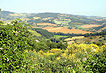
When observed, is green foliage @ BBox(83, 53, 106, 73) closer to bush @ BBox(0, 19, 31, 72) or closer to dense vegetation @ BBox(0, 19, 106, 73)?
dense vegetation @ BBox(0, 19, 106, 73)

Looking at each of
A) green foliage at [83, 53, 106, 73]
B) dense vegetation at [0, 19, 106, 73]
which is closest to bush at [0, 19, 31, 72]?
dense vegetation at [0, 19, 106, 73]

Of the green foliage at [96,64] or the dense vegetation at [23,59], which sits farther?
the green foliage at [96,64]

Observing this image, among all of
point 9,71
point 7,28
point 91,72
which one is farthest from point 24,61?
point 91,72

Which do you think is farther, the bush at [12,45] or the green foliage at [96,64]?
the green foliage at [96,64]

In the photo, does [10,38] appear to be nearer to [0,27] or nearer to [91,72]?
[0,27]

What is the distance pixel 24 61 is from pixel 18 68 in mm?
351

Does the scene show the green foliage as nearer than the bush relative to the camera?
No

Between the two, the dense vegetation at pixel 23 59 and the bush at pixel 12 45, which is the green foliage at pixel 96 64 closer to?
the dense vegetation at pixel 23 59

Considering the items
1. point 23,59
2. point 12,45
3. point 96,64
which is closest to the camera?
point 12,45

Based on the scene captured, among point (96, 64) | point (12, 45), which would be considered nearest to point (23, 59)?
point (12, 45)

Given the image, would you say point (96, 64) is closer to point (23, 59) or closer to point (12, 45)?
point (23, 59)

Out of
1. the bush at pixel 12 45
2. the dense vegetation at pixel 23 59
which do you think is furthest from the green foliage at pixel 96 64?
the bush at pixel 12 45

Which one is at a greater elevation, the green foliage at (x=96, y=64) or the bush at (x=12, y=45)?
the bush at (x=12, y=45)

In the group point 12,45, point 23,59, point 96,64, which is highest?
point 12,45
